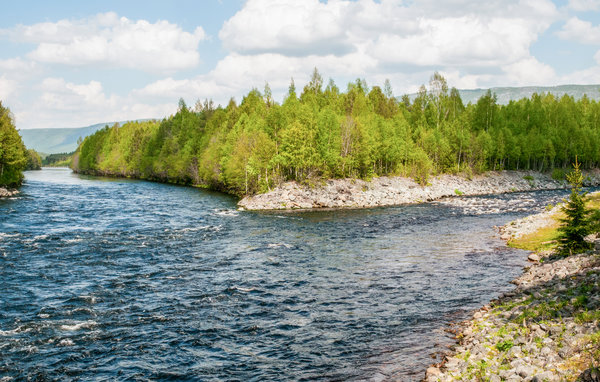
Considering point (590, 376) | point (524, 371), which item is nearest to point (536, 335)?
point (524, 371)

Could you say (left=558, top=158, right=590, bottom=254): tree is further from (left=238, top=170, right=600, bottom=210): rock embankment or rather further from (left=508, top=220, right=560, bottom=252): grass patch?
(left=238, top=170, right=600, bottom=210): rock embankment

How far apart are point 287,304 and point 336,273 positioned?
7786mm

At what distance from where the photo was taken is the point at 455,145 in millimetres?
117188

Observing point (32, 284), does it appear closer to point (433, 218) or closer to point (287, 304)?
point (287, 304)

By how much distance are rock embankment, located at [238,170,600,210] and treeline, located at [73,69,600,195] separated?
3772 mm

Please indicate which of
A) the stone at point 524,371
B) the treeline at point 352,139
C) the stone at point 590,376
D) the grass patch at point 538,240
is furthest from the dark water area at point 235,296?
the treeline at point 352,139

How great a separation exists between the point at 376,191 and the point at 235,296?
62.1 m

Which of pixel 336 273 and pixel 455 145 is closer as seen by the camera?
pixel 336 273

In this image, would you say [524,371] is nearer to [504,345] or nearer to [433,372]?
[504,345]

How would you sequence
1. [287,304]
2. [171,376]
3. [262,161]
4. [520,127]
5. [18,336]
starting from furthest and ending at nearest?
[520,127], [262,161], [287,304], [18,336], [171,376]

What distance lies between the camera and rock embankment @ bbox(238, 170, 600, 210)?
7550cm

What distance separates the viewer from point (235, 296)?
27.8m

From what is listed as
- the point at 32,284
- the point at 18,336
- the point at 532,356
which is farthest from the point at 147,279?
the point at 532,356

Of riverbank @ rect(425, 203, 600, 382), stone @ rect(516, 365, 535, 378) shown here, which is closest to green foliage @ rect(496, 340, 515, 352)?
riverbank @ rect(425, 203, 600, 382)
